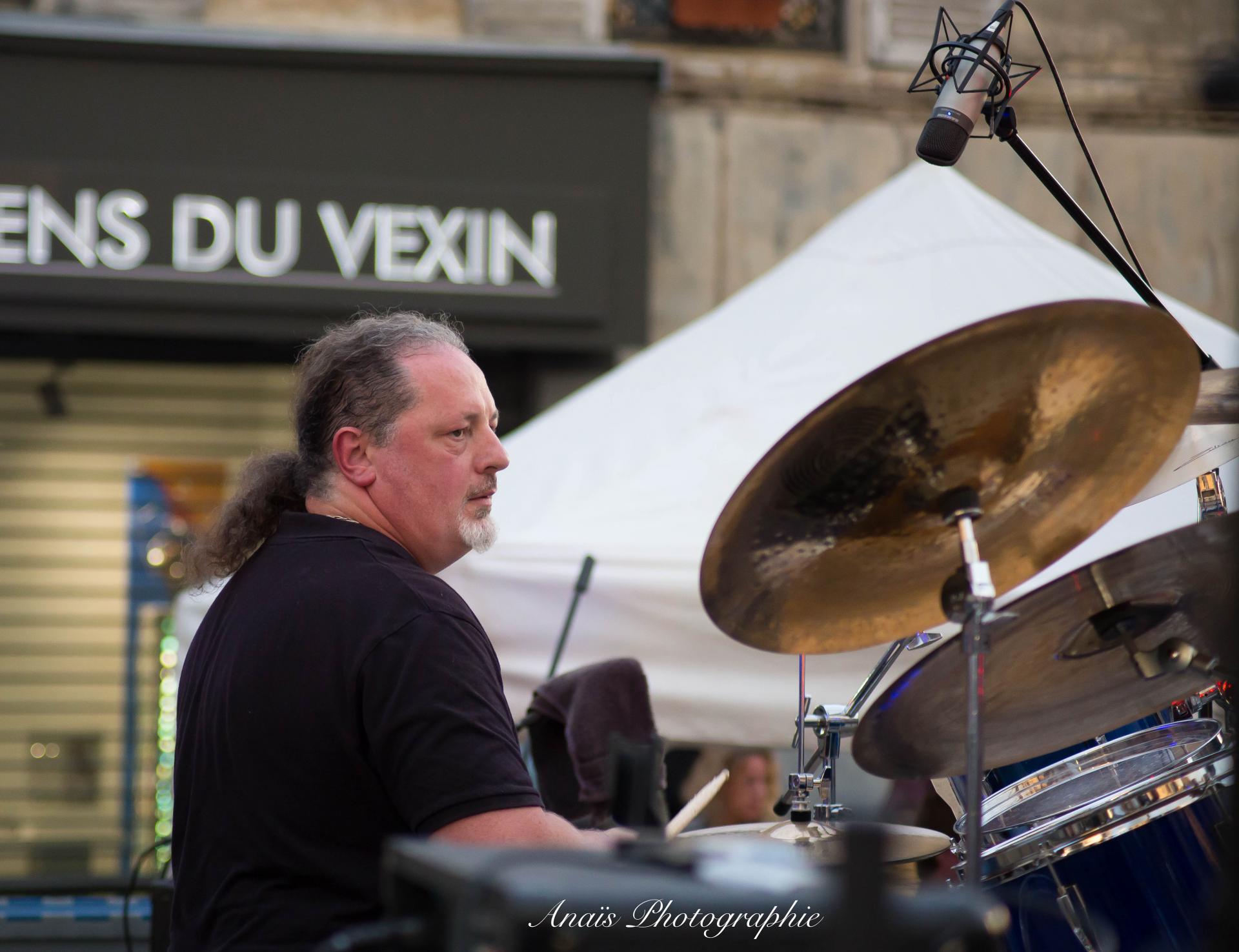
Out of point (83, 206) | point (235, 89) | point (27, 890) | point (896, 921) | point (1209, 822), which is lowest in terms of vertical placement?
point (27, 890)

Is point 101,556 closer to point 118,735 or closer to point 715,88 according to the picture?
point 118,735

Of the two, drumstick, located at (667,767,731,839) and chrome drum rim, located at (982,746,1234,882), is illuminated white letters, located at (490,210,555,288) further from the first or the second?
chrome drum rim, located at (982,746,1234,882)

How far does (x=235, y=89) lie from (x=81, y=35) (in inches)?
26.2

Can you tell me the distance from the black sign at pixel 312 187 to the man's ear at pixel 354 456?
12.8ft

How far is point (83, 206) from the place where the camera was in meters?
5.77

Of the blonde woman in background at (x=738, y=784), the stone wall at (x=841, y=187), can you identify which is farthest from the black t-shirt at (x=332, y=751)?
the stone wall at (x=841, y=187)

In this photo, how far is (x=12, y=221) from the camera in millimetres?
5715

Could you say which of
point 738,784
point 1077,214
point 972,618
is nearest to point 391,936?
point 972,618

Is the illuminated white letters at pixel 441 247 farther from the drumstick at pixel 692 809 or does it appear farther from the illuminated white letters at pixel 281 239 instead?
the drumstick at pixel 692 809

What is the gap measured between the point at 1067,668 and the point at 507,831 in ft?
3.24

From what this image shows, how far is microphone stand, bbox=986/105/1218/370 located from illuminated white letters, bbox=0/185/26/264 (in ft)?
15.0

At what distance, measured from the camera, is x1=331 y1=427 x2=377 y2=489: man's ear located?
2.09 m

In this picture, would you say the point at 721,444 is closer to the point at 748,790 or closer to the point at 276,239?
the point at 748,790

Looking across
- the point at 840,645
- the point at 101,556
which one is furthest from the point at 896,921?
the point at 101,556
